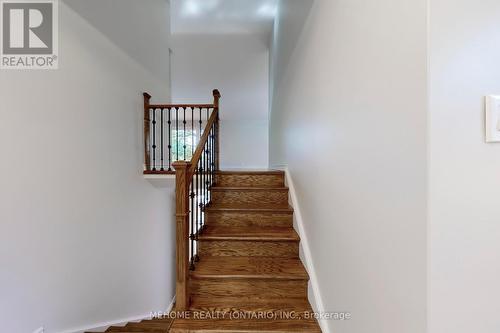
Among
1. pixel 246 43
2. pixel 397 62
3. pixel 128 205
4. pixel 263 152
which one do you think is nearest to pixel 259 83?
pixel 246 43

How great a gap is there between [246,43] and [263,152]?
4784 millimetres

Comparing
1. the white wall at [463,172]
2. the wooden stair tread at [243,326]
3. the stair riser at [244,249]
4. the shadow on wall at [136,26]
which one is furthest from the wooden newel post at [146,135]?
the white wall at [463,172]

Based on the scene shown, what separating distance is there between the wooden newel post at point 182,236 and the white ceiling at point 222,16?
10.9ft

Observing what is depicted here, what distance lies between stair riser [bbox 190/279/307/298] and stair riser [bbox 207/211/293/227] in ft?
2.29

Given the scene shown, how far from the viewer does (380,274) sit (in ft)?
3.00

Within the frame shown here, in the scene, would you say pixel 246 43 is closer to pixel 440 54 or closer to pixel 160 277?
pixel 160 277

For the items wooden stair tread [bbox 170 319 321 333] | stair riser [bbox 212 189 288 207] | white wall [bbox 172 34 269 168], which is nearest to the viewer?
wooden stair tread [bbox 170 319 321 333]

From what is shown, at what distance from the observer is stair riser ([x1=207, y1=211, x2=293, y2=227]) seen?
2475 mm

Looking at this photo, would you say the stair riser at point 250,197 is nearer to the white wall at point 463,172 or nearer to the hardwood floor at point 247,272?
the hardwood floor at point 247,272

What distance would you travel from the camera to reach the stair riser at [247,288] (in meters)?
1.82

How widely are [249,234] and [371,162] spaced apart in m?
1.44

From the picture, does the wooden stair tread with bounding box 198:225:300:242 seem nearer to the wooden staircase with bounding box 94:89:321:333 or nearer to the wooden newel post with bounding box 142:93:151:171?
the wooden staircase with bounding box 94:89:321:333

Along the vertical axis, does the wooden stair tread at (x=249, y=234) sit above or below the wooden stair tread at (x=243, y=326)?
above

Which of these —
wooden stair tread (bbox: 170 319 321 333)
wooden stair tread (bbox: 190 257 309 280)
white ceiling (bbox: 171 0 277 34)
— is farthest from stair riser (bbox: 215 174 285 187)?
white ceiling (bbox: 171 0 277 34)
